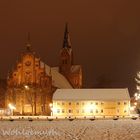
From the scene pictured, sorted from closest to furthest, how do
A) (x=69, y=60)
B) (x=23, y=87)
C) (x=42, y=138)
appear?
(x=42, y=138) → (x=23, y=87) → (x=69, y=60)

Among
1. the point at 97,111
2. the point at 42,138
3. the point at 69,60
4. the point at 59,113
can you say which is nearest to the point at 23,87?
the point at 59,113

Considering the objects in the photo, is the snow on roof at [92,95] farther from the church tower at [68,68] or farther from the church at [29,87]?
the church tower at [68,68]

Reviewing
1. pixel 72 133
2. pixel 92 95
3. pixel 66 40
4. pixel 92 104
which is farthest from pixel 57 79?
pixel 72 133

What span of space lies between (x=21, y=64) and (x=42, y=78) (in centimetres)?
579

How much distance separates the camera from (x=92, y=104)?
107 metres

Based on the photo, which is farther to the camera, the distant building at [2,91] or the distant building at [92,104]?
the distant building at [2,91]

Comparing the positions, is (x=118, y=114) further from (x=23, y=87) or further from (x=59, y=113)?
(x=23, y=87)

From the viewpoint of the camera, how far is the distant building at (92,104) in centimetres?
10562

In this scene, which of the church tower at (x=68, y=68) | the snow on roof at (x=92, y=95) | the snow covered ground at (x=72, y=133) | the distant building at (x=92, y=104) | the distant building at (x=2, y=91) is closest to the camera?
the snow covered ground at (x=72, y=133)

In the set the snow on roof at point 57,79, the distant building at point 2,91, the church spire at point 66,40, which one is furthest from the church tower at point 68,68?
the distant building at point 2,91

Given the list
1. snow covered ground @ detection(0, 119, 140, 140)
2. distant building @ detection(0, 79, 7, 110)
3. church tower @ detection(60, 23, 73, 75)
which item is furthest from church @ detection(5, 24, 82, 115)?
snow covered ground @ detection(0, 119, 140, 140)

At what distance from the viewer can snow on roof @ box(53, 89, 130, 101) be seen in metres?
107

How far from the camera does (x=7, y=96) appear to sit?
368 feet

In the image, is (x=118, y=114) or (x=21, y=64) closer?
(x=118, y=114)
